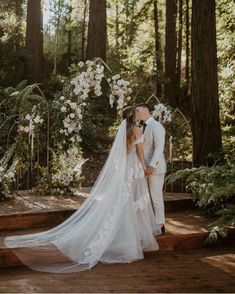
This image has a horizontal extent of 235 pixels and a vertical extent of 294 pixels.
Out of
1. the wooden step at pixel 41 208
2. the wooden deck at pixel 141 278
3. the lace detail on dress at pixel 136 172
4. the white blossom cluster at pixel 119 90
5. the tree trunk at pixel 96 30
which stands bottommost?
the wooden deck at pixel 141 278

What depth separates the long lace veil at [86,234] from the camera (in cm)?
569

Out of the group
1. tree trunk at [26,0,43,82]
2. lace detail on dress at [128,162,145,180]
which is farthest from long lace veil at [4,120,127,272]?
tree trunk at [26,0,43,82]

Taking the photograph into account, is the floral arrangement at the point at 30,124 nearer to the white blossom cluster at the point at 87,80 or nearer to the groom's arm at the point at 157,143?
the white blossom cluster at the point at 87,80

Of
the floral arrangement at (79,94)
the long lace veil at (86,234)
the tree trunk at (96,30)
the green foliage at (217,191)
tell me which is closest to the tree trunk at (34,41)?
the tree trunk at (96,30)

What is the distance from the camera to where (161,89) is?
816 inches

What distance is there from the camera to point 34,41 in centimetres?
1677

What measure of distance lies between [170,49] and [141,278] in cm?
1400

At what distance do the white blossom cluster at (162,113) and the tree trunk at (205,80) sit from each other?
515 mm

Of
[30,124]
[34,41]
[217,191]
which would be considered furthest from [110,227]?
[34,41]

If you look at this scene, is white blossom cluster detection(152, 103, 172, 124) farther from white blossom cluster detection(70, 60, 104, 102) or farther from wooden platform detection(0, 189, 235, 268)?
wooden platform detection(0, 189, 235, 268)

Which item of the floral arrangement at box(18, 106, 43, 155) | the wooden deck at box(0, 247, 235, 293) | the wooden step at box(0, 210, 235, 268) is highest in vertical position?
the floral arrangement at box(18, 106, 43, 155)

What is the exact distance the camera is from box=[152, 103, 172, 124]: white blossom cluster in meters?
8.45

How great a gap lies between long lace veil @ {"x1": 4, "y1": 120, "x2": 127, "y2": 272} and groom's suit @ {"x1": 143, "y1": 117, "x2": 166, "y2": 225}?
0.38 metres

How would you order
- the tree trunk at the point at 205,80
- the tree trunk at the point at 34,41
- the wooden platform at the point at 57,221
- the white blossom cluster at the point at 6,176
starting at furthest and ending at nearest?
the tree trunk at the point at 34,41 < the tree trunk at the point at 205,80 < the white blossom cluster at the point at 6,176 < the wooden platform at the point at 57,221
